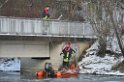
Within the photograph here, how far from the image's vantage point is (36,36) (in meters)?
44.4

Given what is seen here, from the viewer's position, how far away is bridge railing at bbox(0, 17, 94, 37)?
42969mm

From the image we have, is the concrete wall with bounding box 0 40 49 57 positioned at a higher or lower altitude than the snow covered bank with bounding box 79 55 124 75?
higher

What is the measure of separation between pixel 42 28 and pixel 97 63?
16.6ft

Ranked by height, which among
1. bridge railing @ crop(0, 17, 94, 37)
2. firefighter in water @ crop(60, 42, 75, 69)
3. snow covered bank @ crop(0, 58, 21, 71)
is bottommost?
snow covered bank @ crop(0, 58, 21, 71)

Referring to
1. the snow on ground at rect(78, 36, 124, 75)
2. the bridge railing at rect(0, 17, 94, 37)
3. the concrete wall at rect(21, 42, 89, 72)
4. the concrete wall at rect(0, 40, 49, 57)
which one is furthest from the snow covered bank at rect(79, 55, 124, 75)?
the concrete wall at rect(0, 40, 49, 57)

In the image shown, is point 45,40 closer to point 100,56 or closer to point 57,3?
point 100,56

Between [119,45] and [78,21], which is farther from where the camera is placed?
[78,21]

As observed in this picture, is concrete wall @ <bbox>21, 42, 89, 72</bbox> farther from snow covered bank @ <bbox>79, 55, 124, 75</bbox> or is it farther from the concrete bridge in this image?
snow covered bank @ <bbox>79, 55, 124, 75</bbox>

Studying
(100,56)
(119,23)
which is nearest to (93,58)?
(100,56)

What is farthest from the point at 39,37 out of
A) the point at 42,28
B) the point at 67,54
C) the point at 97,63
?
the point at 97,63

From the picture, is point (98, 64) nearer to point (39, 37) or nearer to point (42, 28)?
point (39, 37)

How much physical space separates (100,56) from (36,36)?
5714 mm

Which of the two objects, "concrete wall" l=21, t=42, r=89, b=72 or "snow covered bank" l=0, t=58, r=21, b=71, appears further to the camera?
"snow covered bank" l=0, t=58, r=21, b=71

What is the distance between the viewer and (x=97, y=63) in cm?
4575
